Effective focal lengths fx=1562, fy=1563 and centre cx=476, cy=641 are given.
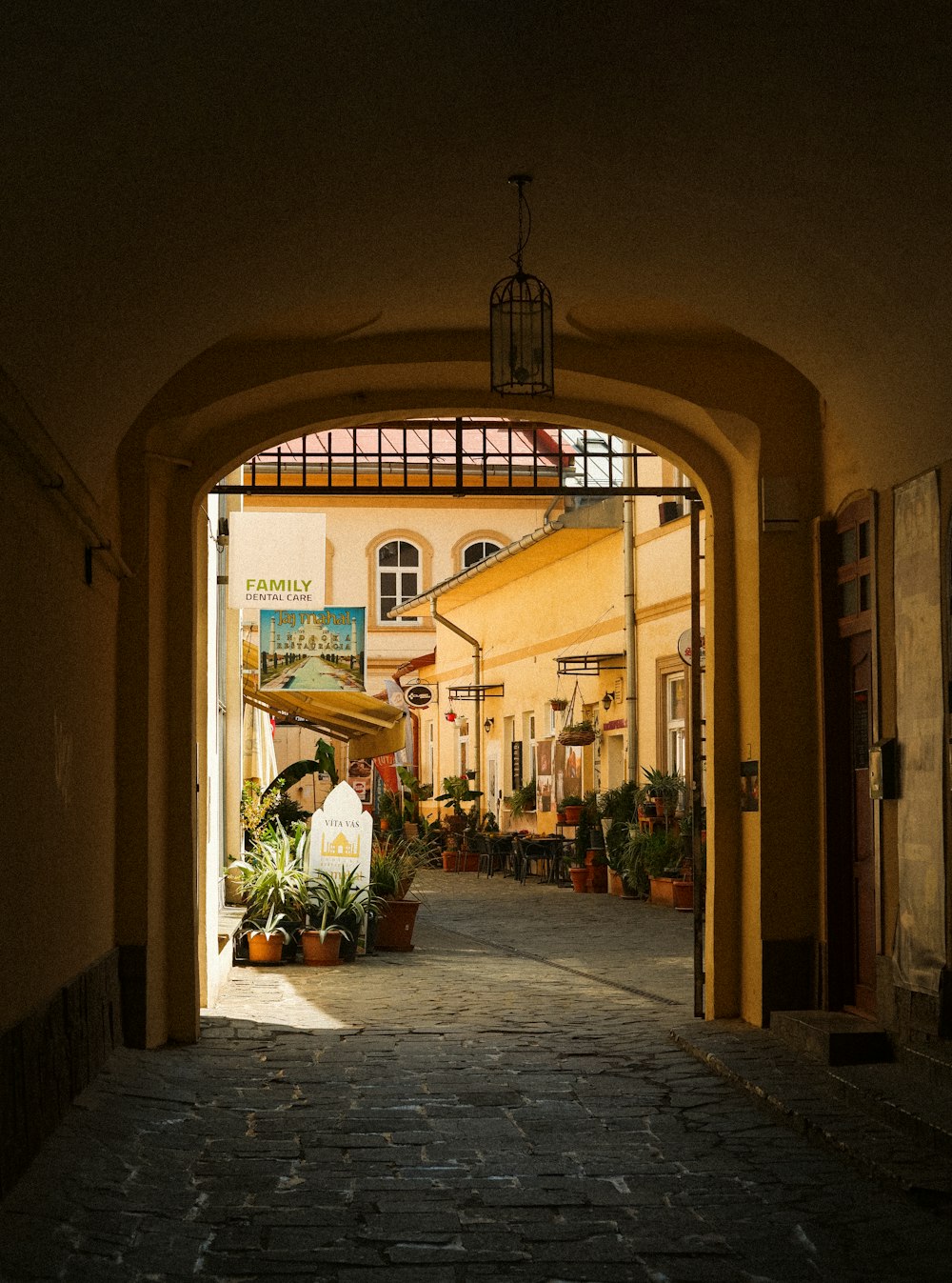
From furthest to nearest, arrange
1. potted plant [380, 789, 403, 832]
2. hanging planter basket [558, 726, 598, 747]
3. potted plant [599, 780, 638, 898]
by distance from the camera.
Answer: potted plant [380, 789, 403, 832] → hanging planter basket [558, 726, 598, 747] → potted plant [599, 780, 638, 898]

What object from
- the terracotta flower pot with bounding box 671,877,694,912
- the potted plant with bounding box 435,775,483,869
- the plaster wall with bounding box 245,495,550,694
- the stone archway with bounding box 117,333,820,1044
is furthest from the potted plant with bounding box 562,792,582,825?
the plaster wall with bounding box 245,495,550,694

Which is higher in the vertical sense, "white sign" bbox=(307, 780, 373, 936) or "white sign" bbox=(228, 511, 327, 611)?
"white sign" bbox=(228, 511, 327, 611)

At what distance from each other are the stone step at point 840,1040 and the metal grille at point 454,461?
334cm

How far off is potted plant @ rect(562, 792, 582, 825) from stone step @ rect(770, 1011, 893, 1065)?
48.4ft

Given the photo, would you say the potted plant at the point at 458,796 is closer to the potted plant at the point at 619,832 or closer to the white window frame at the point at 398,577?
the white window frame at the point at 398,577

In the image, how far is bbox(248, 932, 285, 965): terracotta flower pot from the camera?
492 inches

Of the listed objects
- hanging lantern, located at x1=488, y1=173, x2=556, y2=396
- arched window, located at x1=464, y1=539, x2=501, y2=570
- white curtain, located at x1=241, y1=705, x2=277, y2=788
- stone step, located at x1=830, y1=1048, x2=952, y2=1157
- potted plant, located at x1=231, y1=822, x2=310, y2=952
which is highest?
arched window, located at x1=464, y1=539, x2=501, y2=570

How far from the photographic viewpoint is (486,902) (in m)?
20.1

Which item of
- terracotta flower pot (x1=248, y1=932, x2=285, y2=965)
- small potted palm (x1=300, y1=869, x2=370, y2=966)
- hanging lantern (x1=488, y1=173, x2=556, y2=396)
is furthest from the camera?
small potted palm (x1=300, y1=869, x2=370, y2=966)

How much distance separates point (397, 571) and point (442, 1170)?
32050 mm

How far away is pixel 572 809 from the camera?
2305cm

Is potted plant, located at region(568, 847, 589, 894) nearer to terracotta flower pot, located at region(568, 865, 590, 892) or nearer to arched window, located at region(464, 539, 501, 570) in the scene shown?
terracotta flower pot, located at region(568, 865, 590, 892)

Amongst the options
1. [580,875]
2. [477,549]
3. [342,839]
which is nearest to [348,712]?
[580,875]

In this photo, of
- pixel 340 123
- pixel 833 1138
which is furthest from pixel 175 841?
pixel 340 123
